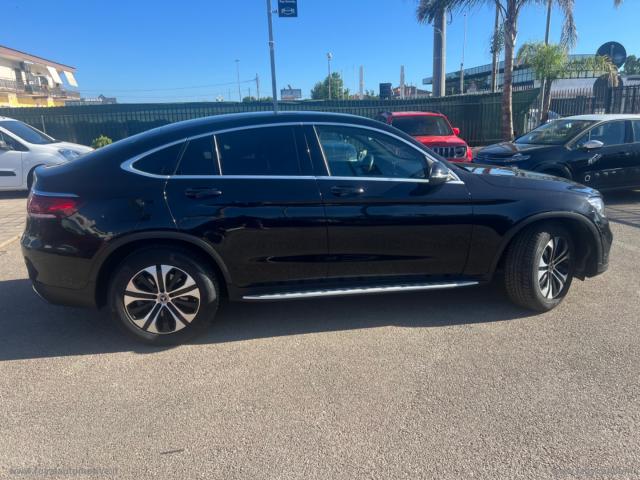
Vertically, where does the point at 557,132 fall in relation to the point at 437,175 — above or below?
above

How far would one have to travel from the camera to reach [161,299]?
138 inches

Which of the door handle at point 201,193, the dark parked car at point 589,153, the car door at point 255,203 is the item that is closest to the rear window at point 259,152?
the car door at point 255,203

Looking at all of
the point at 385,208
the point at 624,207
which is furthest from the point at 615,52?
the point at 385,208

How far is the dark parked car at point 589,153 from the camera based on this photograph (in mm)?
8227

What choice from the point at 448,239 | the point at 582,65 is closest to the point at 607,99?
the point at 582,65

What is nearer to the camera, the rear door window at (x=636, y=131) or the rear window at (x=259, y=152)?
the rear window at (x=259, y=152)

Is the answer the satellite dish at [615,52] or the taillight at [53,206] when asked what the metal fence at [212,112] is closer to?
the satellite dish at [615,52]

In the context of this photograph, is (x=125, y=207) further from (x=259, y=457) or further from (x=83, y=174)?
(x=259, y=457)

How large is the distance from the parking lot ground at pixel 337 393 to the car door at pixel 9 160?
6.89 m

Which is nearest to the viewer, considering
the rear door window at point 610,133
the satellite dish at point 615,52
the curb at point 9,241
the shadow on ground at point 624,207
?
the curb at point 9,241

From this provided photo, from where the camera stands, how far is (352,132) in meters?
3.81

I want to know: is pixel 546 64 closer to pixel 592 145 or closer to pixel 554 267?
pixel 592 145

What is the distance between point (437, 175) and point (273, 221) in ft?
4.28

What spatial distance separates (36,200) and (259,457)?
2.47 meters
